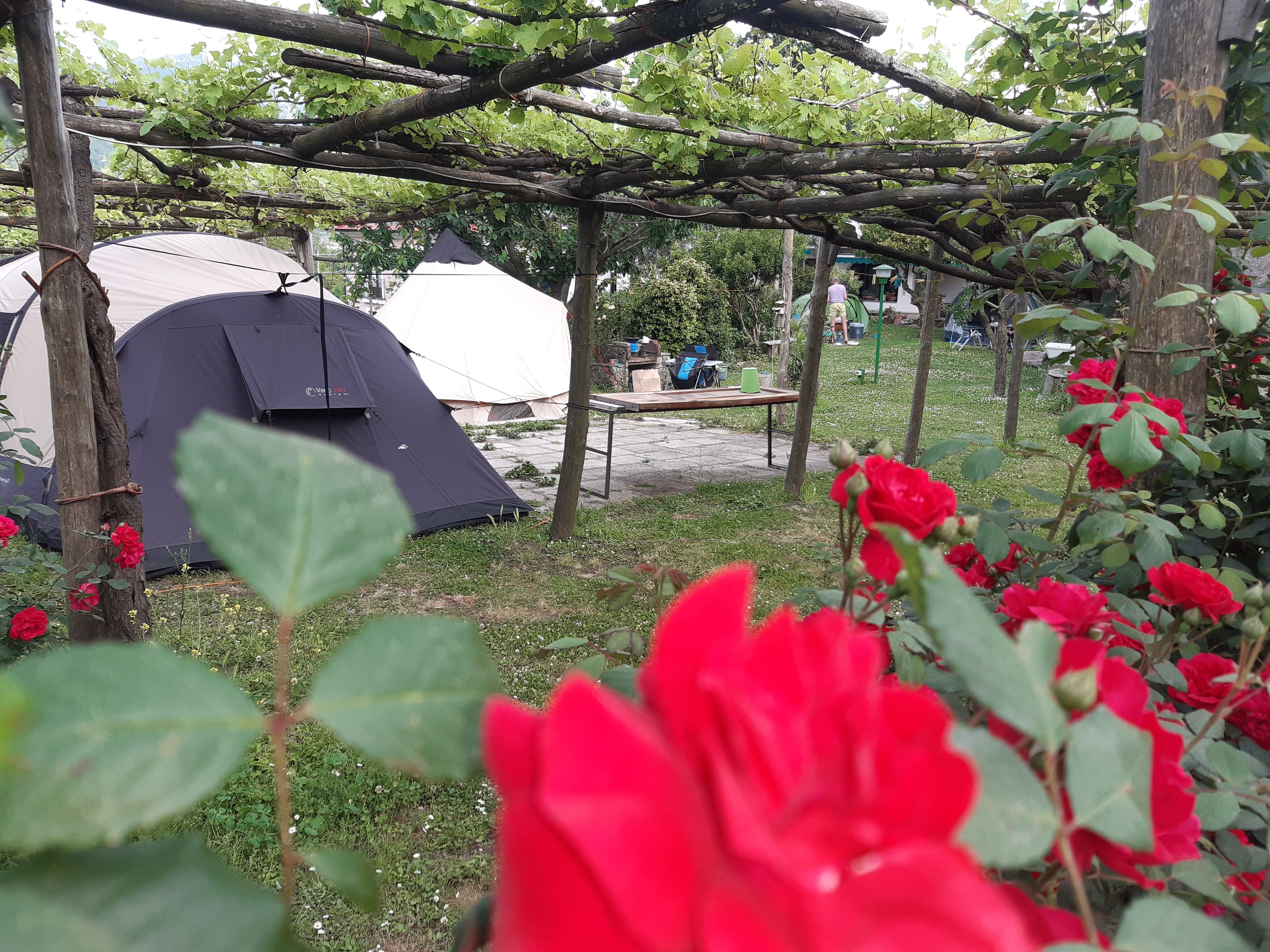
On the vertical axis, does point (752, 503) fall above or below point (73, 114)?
below

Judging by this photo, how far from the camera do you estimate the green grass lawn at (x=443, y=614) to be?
223cm

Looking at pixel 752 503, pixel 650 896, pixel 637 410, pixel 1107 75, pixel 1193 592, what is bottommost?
pixel 752 503

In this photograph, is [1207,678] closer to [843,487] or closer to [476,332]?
[843,487]

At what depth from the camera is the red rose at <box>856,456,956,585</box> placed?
1.66ft

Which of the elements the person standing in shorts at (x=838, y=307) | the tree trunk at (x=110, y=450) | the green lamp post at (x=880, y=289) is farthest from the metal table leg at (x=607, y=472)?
the person standing in shorts at (x=838, y=307)

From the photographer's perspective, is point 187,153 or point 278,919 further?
point 187,153

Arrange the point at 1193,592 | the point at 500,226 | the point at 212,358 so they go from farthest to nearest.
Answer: the point at 500,226, the point at 212,358, the point at 1193,592

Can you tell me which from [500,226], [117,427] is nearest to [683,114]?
[117,427]

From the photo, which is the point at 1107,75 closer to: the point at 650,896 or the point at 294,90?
the point at 650,896

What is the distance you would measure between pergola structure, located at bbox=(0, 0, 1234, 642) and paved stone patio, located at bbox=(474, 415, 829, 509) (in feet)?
3.40

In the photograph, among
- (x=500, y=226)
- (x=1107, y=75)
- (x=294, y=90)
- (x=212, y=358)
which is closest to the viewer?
(x=1107, y=75)

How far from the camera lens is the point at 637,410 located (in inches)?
243

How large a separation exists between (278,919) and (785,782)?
15cm

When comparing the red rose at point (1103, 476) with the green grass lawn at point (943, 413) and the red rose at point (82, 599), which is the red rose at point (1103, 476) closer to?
the red rose at point (82, 599)
